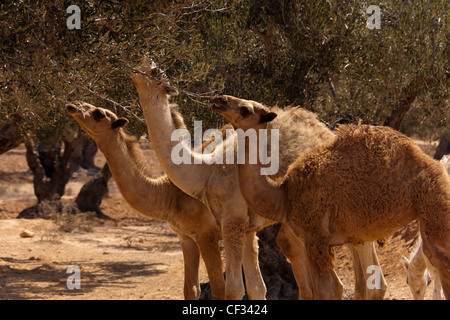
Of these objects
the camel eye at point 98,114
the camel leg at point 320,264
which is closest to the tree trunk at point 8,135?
the camel eye at point 98,114

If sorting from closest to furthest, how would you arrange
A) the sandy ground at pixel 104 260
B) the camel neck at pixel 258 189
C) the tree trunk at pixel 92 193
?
the camel neck at pixel 258 189
the sandy ground at pixel 104 260
the tree trunk at pixel 92 193

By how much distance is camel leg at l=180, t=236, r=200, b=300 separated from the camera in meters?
9.05

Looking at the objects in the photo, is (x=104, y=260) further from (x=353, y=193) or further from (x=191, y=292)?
(x=353, y=193)

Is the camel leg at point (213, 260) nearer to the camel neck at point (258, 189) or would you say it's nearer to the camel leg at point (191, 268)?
the camel leg at point (191, 268)

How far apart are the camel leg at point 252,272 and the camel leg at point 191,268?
0.62 metres

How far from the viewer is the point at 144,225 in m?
20.6

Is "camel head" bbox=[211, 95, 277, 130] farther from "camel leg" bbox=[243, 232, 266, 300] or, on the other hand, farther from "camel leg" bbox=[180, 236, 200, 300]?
"camel leg" bbox=[180, 236, 200, 300]

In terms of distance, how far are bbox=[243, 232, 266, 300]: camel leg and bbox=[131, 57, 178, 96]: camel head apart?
2.17 metres

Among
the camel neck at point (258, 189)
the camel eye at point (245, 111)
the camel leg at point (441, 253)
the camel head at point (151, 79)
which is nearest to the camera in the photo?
the camel leg at point (441, 253)

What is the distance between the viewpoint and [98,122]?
8398mm

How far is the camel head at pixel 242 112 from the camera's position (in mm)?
6867

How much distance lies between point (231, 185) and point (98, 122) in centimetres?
167

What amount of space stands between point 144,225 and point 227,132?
12121 millimetres
